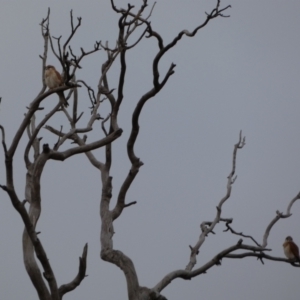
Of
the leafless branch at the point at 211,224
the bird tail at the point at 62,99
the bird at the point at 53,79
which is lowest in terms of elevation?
the leafless branch at the point at 211,224

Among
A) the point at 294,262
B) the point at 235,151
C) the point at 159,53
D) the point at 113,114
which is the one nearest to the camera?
the point at 159,53

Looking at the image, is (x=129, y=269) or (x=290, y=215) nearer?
(x=129, y=269)

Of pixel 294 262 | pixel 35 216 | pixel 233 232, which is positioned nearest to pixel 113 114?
pixel 35 216

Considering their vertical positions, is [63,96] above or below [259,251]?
above

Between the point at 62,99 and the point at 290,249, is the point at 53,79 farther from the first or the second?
the point at 290,249

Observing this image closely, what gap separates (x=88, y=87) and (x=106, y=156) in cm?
88

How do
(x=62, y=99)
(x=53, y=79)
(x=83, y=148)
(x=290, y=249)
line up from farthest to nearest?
1. (x=290, y=249)
2. (x=53, y=79)
3. (x=62, y=99)
4. (x=83, y=148)

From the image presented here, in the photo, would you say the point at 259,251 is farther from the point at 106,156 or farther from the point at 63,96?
the point at 63,96

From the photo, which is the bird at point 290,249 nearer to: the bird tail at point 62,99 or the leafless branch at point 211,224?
the leafless branch at point 211,224

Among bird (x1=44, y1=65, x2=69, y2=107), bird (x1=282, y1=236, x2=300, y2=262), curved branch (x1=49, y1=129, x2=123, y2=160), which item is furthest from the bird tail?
bird (x1=282, y1=236, x2=300, y2=262)

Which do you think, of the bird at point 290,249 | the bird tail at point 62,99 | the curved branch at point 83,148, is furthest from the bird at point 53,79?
the bird at point 290,249

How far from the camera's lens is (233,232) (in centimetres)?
944

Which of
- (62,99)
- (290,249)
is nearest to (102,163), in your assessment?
(62,99)

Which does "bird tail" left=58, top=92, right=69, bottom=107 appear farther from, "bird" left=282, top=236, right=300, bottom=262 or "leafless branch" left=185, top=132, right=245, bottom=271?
"bird" left=282, top=236, right=300, bottom=262
